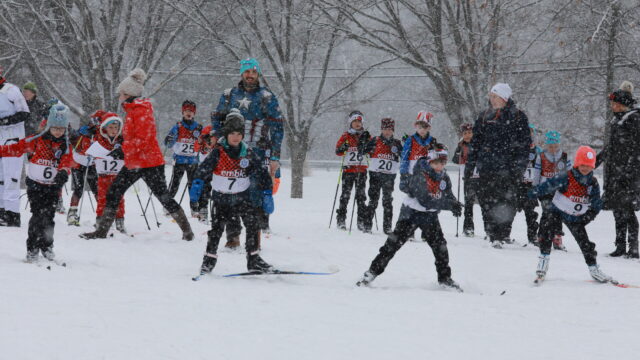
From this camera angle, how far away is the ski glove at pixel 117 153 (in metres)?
8.55

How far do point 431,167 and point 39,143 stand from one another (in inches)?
180

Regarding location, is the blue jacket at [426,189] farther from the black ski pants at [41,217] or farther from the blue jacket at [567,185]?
the black ski pants at [41,217]

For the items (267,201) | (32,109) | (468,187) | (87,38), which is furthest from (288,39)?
(267,201)

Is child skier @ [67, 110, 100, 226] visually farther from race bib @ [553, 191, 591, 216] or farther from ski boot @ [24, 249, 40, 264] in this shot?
race bib @ [553, 191, 591, 216]

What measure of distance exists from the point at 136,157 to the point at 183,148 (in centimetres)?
320

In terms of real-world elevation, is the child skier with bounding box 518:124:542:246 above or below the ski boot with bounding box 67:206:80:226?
above

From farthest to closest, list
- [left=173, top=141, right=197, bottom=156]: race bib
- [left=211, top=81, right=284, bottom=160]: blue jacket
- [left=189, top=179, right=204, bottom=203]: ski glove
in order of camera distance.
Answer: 1. [left=173, top=141, right=197, bottom=156]: race bib
2. [left=211, top=81, right=284, bottom=160]: blue jacket
3. [left=189, top=179, right=204, bottom=203]: ski glove

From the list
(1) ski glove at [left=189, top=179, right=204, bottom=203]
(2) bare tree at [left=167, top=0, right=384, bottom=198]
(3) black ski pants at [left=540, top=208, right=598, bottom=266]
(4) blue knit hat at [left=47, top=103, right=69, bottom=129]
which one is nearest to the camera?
(1) ski glove at [left=189, top=179, right=204, bottom=203]

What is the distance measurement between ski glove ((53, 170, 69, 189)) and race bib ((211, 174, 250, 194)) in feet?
5.28

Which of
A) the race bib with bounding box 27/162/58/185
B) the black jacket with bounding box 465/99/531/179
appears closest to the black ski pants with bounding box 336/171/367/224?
the black jacket with bounding box 465/99/531/179

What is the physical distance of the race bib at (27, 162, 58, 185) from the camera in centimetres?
674

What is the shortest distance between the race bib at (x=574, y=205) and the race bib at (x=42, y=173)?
5.37 m

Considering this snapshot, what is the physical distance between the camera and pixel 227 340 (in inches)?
165

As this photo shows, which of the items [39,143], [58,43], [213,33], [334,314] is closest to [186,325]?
[334,314]
